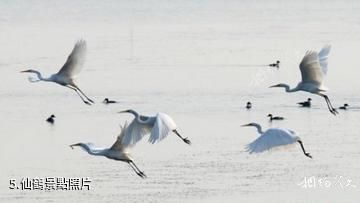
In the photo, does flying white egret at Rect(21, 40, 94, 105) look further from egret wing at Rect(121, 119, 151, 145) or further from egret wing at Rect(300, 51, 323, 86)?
egret wing at Rect(300, 51, 323, 86)

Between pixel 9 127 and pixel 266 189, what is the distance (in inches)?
396

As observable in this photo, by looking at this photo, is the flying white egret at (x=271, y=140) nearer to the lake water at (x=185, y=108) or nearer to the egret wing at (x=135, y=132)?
the lake water at (x=185, y=108)

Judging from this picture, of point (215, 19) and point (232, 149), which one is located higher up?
point (215, 19)

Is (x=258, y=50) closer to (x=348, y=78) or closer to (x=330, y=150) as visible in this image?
(x=348, y=78)

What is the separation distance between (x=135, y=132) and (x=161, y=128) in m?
1.24

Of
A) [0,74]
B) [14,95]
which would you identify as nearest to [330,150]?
[14,95]

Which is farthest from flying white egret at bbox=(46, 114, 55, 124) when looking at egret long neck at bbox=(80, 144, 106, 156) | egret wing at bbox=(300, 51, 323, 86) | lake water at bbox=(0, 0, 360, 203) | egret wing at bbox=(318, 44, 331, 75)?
egret long neck at bbox=(80, 144, 106, 156)

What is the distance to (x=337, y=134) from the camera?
32.0 metres

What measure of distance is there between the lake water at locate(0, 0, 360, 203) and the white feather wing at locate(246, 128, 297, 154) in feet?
0.94

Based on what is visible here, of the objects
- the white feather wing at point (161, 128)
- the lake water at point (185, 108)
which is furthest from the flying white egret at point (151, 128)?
the lake water at point (185, 108)

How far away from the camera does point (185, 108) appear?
3703 cm

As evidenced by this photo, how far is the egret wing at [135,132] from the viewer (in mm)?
20531

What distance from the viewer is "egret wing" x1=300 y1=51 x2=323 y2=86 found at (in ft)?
70.6

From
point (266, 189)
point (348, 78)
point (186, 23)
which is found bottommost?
point (266, 189)
